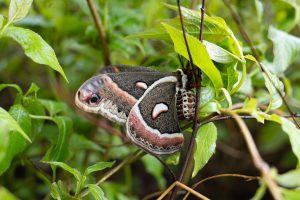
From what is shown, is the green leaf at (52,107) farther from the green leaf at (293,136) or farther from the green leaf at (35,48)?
the green leaf at (293,136)

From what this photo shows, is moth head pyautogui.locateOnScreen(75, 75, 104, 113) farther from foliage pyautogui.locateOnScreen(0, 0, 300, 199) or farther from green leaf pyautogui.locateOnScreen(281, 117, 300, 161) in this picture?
green leaf pyautogui.locateOnScreen(281, 117, 300, 161)

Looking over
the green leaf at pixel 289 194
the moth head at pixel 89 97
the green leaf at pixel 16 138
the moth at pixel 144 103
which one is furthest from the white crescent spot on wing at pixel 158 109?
the green leaf at pixel 289 194

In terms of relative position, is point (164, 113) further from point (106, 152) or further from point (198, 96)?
point (106, 152)

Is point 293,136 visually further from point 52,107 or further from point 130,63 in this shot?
point 130,63

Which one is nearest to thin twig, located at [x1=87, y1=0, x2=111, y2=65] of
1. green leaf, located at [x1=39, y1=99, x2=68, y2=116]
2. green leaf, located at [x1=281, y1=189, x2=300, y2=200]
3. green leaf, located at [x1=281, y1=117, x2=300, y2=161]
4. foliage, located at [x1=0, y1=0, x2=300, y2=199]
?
foliage, located at [x1=0, y1=0, x2=300, y2=199]

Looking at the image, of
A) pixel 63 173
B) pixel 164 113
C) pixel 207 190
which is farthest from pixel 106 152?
pixel 207 190
